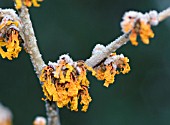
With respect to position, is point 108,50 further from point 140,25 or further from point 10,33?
point 10,33

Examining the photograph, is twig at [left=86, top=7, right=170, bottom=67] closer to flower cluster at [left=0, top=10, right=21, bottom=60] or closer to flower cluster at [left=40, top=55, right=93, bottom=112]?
flower cluster at [left=40, top=55, right=93, bottom=112]

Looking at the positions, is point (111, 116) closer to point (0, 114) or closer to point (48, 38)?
point (48, 38)

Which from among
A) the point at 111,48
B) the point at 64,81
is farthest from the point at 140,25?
the point at 64,81

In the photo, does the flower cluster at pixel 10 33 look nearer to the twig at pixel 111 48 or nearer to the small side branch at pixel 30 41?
the small side branch at pixel 30 41

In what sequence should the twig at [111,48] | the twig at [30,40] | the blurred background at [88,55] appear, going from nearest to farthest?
the twig at [111,48], the twig at [30,40], the blurred background at [88,55]

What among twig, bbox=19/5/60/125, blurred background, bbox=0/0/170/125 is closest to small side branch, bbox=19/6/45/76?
twig, bbox=19/5/60/125

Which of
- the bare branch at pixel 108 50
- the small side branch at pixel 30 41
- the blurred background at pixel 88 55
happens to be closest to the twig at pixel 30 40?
the small side branch at pixel 30 41

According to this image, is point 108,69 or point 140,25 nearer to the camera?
point 140,25
